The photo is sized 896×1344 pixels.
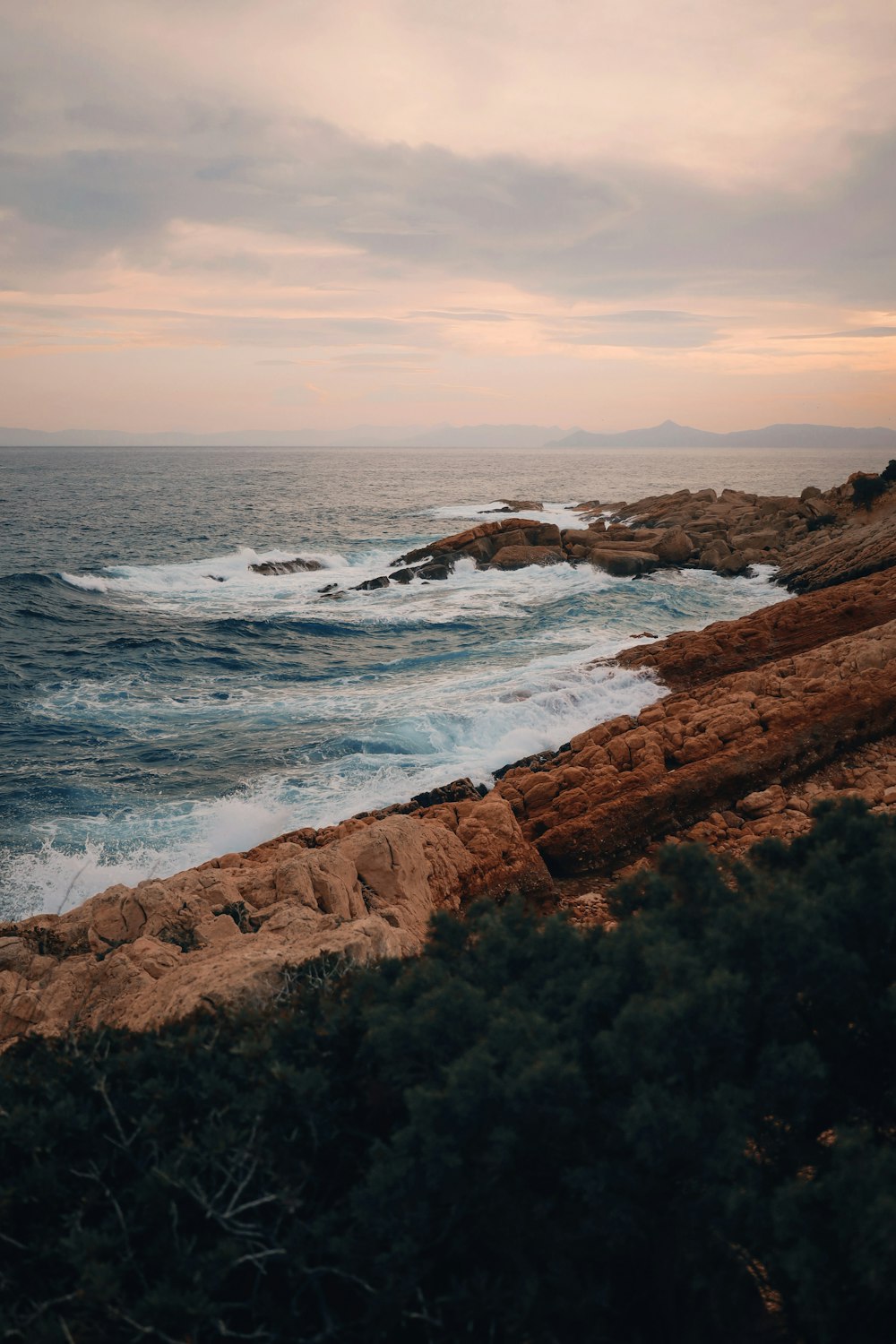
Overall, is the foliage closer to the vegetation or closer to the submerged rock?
the submerged rock

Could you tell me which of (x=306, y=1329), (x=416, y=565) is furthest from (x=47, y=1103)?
(x=416, y=565)

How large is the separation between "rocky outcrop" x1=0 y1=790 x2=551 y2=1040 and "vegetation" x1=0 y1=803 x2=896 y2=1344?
1.51 meters

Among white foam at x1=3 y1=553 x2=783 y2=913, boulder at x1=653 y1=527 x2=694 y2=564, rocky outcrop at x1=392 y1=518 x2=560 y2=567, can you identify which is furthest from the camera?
rocky outcrop at x1=392 y1=518 x2=560 y2=567

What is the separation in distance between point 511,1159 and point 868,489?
44198 mm

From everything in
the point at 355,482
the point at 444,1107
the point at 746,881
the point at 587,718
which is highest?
the point at 355,482

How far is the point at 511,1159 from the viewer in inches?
160

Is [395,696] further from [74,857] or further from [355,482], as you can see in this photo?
[355,482]

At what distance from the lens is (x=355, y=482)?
12125cm

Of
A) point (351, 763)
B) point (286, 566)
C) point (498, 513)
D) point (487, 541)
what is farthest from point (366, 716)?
point (498, 513)

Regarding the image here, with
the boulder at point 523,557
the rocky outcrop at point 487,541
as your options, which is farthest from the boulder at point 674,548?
the rocky outcrop at point 487,541

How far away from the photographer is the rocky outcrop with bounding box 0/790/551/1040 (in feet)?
22.9

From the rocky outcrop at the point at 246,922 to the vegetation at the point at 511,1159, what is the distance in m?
1.51

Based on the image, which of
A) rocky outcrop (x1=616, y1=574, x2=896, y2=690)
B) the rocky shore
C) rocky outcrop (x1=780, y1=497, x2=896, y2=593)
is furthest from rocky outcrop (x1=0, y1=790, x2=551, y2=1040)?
rocky outcrop (x1=780, y1=497, x2=896, y2=593)

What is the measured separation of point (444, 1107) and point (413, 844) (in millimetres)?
6754
